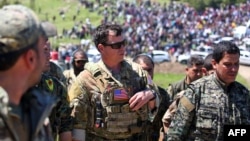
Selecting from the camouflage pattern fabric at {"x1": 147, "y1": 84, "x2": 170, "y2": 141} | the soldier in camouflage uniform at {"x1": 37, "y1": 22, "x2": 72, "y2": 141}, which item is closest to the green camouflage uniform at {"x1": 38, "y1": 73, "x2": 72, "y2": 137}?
the soldier in camouflage uniform at {"x1": 37, "y1": 22, "x2": 72, "y2": 141}

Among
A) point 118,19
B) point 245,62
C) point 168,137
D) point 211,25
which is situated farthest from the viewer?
point 118,19

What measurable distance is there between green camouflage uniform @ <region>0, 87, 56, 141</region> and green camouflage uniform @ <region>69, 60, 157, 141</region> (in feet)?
8.37

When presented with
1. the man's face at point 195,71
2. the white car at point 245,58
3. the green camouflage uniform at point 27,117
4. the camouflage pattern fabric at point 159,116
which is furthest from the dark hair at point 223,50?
the white car at point 245,58

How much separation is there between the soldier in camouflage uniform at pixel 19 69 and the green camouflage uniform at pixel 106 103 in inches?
109

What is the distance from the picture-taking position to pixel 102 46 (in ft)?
18.5

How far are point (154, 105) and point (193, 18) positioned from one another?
171 feet

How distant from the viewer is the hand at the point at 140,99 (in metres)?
5.38

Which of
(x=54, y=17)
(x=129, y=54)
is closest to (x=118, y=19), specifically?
(x=54, y=17)

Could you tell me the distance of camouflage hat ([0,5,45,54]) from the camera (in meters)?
2.48

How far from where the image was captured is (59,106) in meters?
5.14

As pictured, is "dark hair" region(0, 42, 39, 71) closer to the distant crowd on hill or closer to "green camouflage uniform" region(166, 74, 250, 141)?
"green camouflage uniform" region(166, 74, 250, 141)

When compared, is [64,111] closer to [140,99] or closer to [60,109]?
[60,109]

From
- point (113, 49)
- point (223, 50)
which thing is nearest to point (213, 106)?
point (223, 50)

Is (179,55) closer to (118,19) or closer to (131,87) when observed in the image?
(118,19)
